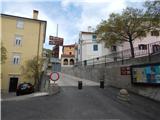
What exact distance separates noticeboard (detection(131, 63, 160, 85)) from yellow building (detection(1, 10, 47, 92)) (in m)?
18.4

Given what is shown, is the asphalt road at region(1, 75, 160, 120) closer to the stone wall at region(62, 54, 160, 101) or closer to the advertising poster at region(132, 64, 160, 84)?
the stone wall at region(62, 54, 160, 101)

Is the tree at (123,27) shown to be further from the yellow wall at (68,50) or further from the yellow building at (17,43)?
the yellow wall at (68,50)

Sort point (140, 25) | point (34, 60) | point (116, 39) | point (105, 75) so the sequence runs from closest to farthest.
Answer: point (105, 75), point (140, 25), point (116, 39), point (34, 60)

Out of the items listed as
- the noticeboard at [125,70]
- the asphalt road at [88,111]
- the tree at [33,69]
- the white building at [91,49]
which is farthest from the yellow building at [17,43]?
the asphalt road at [88,111]

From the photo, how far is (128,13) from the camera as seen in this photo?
24.5 meters

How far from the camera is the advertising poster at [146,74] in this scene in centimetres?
1319

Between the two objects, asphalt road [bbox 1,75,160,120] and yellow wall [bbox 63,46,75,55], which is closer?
asphalt road [bbox 1,75,160,120]

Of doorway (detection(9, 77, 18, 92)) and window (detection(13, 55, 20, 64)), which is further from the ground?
window (detection(13, 55, 20, 64))

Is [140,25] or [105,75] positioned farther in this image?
[140,25]

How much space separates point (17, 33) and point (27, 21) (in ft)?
8.80

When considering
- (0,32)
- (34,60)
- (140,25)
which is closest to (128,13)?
(140,25)

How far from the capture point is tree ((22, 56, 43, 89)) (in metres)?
28.8

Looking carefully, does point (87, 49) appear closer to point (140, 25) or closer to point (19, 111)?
point (140, 25)

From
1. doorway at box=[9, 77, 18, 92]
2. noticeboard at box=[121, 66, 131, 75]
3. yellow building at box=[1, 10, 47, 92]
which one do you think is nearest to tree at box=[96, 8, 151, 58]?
noticeboard at box=[121, 66, 131, 75]
